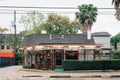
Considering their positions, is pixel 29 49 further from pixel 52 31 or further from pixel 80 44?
pixel 52 31

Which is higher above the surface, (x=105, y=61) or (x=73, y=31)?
(x=73, y=31)

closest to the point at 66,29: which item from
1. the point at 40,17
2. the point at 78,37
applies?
the point at 40,17

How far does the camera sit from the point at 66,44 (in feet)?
141

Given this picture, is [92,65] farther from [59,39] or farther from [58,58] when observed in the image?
[59,39]

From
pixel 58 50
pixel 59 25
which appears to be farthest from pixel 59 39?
pixel 59 25

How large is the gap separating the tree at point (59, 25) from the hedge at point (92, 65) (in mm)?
43521

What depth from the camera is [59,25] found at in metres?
84.4

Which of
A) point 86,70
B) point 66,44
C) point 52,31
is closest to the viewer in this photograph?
point 86,70

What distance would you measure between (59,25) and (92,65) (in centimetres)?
4463

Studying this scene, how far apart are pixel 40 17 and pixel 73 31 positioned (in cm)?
1013

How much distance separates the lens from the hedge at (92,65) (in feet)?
132

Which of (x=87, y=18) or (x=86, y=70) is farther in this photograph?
(x=87, y=18)

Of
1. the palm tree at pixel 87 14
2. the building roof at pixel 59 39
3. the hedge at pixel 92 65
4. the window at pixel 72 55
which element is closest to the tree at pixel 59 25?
the palm tree at pixel 87 14

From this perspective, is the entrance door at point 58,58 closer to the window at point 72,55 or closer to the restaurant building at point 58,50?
the restaurant building at point 58,50
